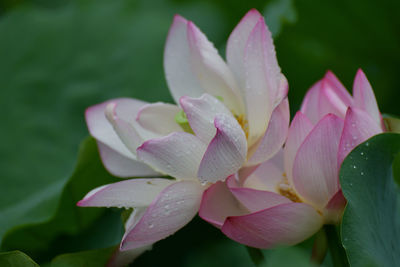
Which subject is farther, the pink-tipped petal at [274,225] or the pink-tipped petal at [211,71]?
the pink-tipped petal at [211,71]

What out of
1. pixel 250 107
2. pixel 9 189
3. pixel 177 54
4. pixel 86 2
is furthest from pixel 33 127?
pixel 250 107

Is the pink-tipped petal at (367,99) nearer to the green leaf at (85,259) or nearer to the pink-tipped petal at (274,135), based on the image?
the pink-tipped petal at (274,135)

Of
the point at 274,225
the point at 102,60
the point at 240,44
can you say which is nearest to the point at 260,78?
the point at 240,44

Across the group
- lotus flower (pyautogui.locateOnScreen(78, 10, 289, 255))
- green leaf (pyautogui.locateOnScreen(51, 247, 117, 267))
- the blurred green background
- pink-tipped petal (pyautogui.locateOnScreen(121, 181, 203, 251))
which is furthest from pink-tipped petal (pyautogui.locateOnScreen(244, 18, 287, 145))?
the blurred green background

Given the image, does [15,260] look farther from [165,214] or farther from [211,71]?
[211,71]

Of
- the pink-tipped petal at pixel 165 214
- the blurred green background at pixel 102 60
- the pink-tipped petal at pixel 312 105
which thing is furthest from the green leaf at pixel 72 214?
the pink-tipped petal at pixel 312 105

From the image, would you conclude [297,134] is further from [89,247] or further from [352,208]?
[89,247]
